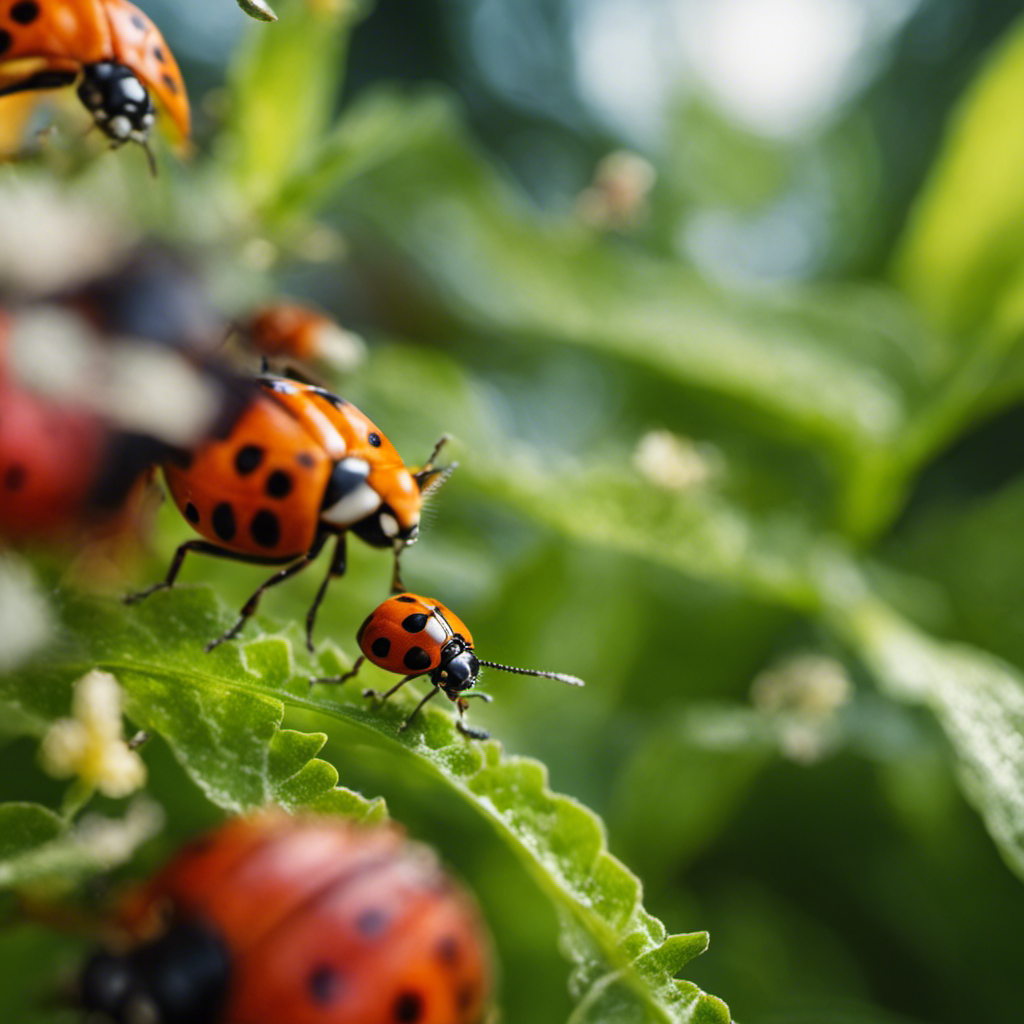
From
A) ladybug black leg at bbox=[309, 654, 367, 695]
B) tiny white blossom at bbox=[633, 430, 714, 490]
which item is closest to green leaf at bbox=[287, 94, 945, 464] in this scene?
tiny white blossom at bbox=[633, 430, 714, 490]

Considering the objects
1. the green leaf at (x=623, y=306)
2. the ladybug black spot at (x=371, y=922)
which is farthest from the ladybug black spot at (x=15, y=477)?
the green leaf at (x=623, y=306)

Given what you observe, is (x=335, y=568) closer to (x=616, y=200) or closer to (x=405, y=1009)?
(x=405, y=1009)

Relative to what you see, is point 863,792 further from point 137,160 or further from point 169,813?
point 137,160

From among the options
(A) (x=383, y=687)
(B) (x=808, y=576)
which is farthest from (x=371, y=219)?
(A) (x=383, y=687)

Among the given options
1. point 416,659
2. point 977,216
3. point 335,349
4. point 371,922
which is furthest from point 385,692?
point 977,216

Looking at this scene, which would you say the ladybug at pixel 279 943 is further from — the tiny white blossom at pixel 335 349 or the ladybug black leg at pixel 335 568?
the tiny white blossom at pixel 335 349

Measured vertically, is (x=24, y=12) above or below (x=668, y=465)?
above
